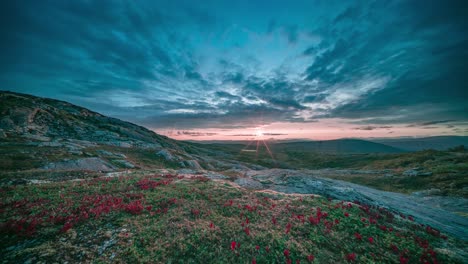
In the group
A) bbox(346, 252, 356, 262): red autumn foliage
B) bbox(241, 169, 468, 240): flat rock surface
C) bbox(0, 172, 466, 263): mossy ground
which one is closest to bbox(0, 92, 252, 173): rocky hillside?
bbox(0, 172, 466, 263): mossy ground

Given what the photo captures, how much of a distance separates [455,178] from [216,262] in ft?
184

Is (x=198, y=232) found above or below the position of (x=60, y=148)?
below

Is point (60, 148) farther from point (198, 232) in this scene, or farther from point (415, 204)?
point (415, 204)

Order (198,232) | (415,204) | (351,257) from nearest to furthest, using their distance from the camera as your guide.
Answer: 1. (351,257)
2. (198,232)
3. (415,204)

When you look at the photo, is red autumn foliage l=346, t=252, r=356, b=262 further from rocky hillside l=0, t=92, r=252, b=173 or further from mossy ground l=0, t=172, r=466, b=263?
rocky hillside l=0, t=92, r=252, b=173

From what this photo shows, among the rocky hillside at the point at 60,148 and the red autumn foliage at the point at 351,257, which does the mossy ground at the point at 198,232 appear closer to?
the red autumn foliage at the point at 351,257

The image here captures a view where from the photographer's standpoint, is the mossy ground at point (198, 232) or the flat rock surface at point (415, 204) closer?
the mossy ground at point (198, 232)

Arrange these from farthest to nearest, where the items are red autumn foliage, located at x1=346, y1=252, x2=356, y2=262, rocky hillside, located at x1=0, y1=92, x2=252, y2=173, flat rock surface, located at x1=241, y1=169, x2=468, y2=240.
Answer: rocky hillside, located at x1=0, y1=92, x2=252, y2=173 → flat rock surface, located at x1=241, y1=169, x2=468, y2=240 → red autumn foliage, located at x1=346, y1=252, x2=356, y2=262

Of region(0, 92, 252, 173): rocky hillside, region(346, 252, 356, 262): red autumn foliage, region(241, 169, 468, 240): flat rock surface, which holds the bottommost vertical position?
region(241, 169, 468, 240): flat rock surface

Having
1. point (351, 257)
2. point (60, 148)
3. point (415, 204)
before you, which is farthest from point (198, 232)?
point (60, 148)

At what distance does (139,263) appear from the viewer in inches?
285

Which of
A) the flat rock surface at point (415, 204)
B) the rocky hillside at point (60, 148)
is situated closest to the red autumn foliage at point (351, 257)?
the flat rock surface at point (415, 204)

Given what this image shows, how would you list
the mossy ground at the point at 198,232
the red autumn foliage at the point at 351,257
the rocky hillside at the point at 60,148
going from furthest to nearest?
the rocky hillside at the point at 60,148, the red autumn foliage at the point at 351,257, the mossy ground at the point at 198,232

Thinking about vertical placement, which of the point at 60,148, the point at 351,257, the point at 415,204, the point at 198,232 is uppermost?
the point at 60,148
